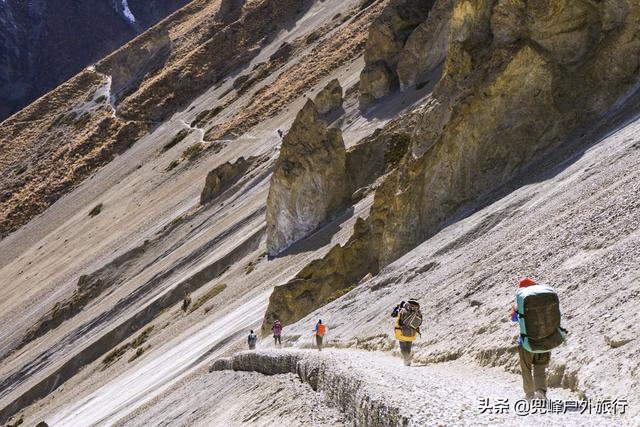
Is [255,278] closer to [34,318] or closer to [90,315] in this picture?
[90,315]

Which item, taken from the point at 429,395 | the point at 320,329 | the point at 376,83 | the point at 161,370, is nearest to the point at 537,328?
the point at 429,395

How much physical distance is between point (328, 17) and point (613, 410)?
91.9 metres

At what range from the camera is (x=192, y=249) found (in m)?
49.7

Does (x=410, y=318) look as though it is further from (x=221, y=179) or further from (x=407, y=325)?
(x=221, y=179)

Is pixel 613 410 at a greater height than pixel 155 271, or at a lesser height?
greater

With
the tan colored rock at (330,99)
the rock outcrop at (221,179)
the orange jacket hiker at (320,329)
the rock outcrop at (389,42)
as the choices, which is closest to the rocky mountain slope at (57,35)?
the rock outcrop at (221,179)

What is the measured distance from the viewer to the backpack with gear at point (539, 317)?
7.56m

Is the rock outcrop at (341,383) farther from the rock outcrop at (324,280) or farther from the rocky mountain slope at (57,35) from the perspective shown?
the rocky mountain slope at (57,35)

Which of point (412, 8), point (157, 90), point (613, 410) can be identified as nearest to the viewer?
point (613, 410)

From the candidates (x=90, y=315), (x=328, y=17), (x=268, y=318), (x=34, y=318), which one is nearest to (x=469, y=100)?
(x=268, y=318)

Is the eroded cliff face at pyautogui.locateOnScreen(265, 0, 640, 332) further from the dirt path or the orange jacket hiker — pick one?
the dirt path

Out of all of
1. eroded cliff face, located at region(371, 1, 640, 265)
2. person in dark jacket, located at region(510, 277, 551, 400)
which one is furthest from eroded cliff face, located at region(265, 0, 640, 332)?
person in dark jacket, located at region(510, 277, 551, 400)

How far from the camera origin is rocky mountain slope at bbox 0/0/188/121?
507ft

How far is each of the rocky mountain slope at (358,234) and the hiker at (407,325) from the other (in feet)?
0.99
